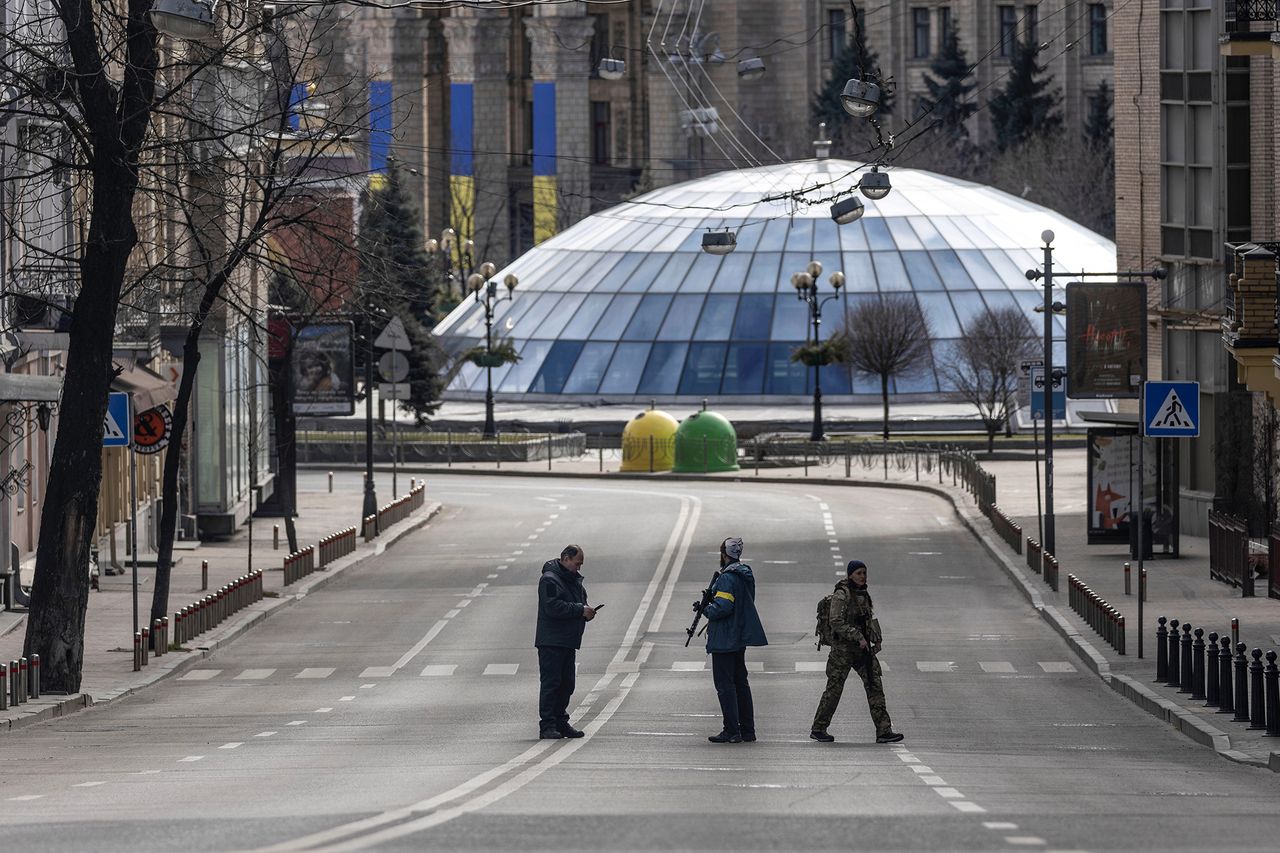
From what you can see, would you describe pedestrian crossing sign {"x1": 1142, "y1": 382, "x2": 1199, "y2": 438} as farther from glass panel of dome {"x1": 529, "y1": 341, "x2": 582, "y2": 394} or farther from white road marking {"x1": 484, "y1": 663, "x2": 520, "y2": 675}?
glass panel of dome {"x1": 529, "y1": 341, "x2": 582, "y2": 394}

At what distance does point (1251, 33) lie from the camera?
28.4 m

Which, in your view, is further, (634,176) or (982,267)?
(634,176)

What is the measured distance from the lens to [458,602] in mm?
34438

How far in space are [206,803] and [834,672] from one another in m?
6.61

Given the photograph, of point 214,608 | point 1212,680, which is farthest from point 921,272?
point 1212,680

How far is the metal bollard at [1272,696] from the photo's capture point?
19125mm

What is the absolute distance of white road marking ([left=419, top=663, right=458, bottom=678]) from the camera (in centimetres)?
2651

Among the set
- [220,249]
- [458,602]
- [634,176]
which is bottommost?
[458,602]

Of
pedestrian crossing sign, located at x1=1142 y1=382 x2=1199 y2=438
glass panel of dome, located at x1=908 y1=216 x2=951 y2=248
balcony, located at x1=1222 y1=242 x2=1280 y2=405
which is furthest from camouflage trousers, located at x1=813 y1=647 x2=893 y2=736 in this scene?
glass panel of dome, located at x1=908 y1=216 x2=951 y2=248

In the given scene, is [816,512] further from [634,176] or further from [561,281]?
[634,176]

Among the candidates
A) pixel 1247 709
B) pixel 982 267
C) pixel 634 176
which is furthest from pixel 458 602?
pixel 634 176

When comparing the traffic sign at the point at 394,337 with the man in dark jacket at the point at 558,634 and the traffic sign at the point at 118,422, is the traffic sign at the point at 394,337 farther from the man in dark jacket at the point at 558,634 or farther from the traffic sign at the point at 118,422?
the man in dark jacket at the point at 558,634

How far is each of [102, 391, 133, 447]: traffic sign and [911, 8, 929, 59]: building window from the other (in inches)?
4934

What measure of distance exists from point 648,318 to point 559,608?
64788mm
